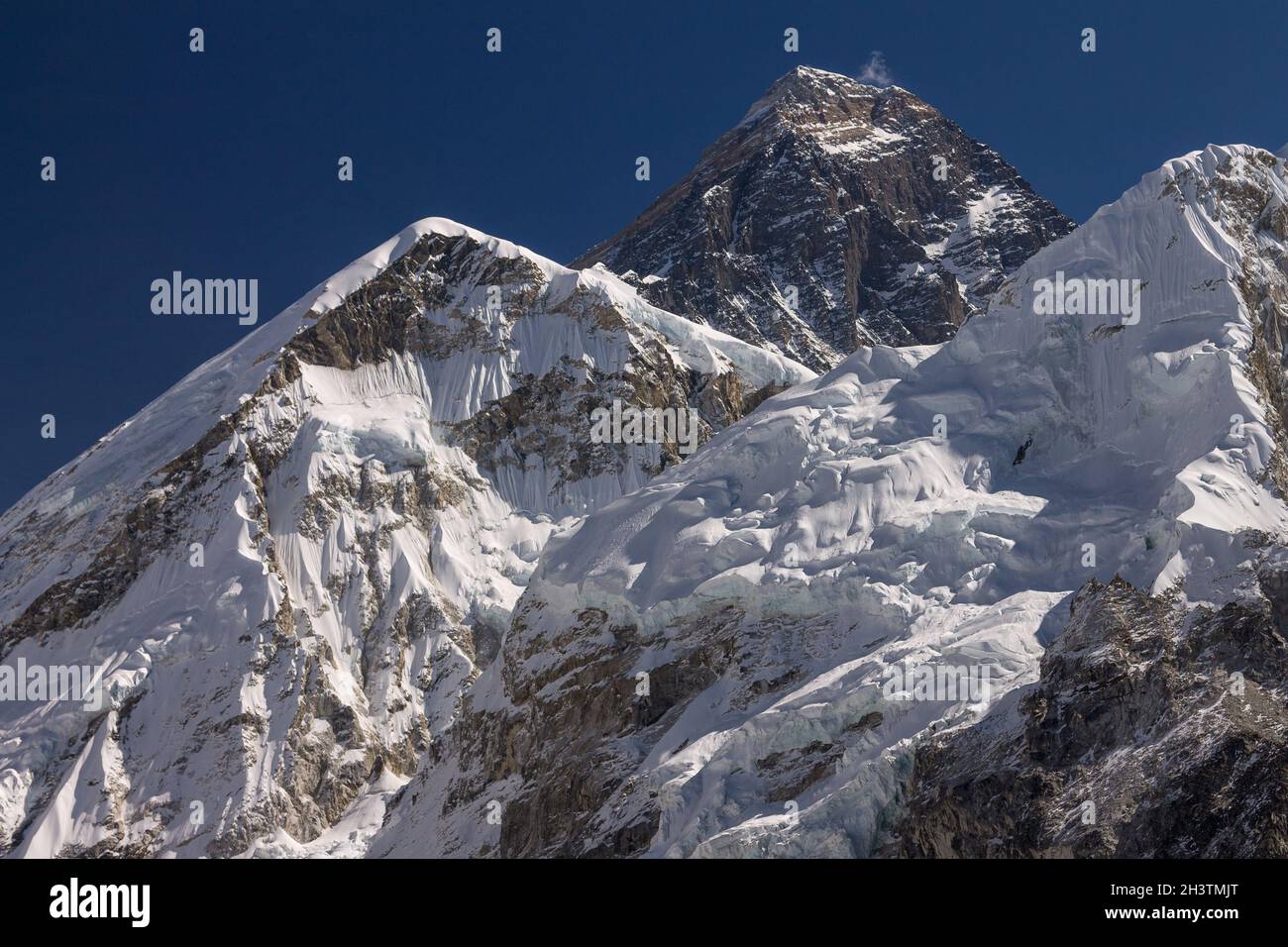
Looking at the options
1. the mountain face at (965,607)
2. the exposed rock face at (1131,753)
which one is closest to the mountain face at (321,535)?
the mountain face at (965,607)

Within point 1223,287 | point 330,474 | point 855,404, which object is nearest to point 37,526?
point 330,474

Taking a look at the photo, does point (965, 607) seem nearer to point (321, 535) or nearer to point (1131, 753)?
point (1131, 753)

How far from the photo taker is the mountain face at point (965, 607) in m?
66.0

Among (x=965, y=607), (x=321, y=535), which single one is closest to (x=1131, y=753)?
(x=965, y=607)

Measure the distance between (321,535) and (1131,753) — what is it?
346 ft

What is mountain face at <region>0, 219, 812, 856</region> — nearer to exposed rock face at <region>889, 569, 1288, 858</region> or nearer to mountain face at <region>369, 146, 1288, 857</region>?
mountain face at <region>369, 146, 1288, 857</region>

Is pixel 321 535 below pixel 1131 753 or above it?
above

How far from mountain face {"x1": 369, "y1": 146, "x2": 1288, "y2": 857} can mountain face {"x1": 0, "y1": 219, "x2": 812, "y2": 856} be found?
2352 centimetres

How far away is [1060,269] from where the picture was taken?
331 feet

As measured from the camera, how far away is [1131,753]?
212 ft

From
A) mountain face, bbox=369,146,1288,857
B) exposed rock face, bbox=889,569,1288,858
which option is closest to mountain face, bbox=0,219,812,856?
mountain face, bbox=369,146,1288,857

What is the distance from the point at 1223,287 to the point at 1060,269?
1079 centimetres

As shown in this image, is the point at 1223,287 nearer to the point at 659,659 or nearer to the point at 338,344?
the point at 659,659

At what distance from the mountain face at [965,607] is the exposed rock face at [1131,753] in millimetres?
112
